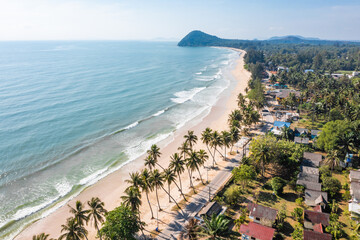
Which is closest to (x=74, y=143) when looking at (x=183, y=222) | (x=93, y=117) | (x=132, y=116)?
(x=93, y=117)

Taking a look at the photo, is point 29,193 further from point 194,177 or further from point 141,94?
point 141,94

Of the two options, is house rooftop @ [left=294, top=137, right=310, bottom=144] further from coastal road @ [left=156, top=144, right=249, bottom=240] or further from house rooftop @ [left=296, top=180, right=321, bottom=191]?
house rooftop @ [left=296, top=180, right=321, bottom=191]

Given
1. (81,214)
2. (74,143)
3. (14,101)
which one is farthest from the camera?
(14,101)

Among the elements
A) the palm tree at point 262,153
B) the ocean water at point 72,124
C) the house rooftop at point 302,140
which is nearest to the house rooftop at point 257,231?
the palm tree at point 262,153

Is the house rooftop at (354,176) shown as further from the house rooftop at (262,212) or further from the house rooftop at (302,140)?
the house rooftop at (262,212)

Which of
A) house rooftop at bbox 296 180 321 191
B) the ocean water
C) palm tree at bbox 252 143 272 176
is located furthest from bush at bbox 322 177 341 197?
the ocean water

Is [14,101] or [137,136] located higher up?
[14,101]
